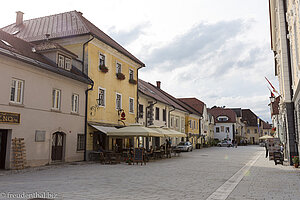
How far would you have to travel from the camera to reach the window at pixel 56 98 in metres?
17.2

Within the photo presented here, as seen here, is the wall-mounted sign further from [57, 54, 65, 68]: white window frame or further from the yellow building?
the yellow building

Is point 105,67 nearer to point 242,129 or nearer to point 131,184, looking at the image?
point 131,184

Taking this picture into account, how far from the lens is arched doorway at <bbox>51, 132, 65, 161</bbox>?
17.1m

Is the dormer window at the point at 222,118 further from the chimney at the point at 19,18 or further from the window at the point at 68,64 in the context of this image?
the window at the point at 68,64

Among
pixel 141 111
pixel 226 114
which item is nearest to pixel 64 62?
pixel 141 111

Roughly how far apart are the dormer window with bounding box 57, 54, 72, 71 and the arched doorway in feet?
14.6

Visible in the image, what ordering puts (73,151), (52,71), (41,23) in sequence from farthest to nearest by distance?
1. (41,23)
2. (73,151)
3. (52,71)

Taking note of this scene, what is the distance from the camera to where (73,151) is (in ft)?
60.4

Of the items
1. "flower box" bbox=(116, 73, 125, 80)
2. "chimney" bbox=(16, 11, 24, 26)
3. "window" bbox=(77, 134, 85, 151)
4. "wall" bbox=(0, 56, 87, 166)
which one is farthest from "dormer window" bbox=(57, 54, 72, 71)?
"chimney" bbox=(16, 11, 24, 26)

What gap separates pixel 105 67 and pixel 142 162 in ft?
25.2

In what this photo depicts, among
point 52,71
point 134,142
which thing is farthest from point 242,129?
point 52,71

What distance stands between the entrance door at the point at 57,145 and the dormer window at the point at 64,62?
4.44 m

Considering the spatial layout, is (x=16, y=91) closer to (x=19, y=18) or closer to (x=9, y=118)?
(x=9, y=118)

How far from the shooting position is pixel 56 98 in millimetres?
17344
